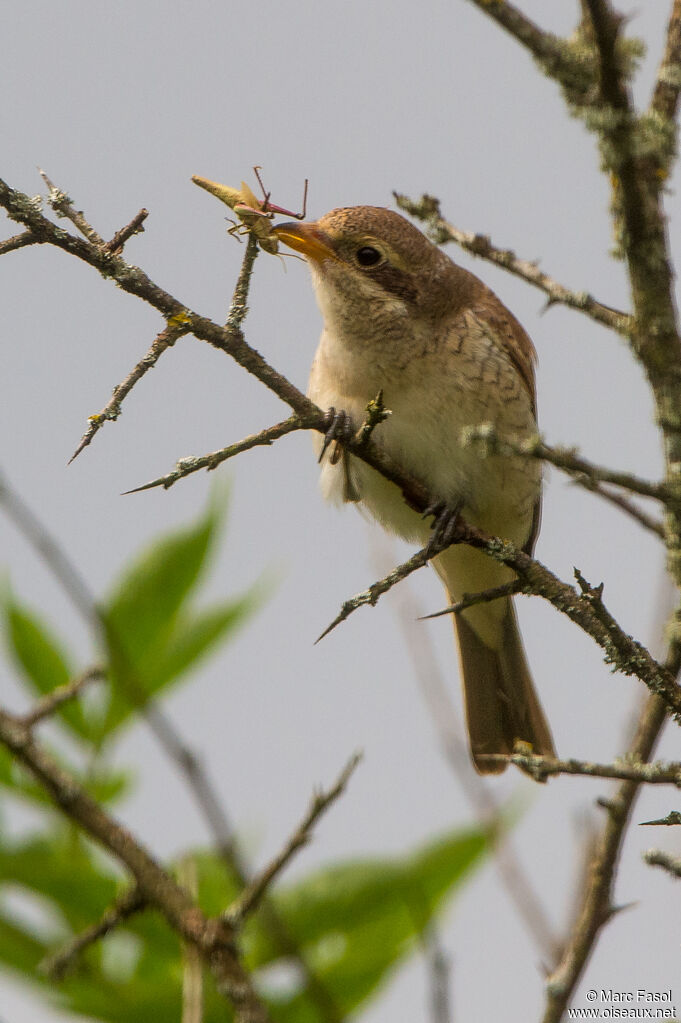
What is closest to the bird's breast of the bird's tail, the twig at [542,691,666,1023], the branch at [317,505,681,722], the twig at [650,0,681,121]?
the bird's tail

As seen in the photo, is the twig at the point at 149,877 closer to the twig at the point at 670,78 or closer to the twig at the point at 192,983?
the twig at the point at 192,983

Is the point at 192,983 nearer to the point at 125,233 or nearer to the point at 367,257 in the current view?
the point at 125,233

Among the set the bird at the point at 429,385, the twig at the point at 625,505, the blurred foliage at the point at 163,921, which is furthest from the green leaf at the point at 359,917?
the bird at the point at 429,385

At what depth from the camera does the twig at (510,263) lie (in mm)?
2090

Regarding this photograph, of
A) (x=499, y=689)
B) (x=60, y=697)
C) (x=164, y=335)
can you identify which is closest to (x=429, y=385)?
(x=499, y=689)

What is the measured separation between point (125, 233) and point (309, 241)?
261 centimetres

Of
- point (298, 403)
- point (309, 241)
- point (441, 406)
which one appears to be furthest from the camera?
point (309, 241)

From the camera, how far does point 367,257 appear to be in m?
Result: 5.19

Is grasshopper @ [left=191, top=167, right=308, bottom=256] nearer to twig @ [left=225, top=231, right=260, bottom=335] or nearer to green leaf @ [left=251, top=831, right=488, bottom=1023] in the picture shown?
twig @ [left=225, top=231, right=260, bottom=335]

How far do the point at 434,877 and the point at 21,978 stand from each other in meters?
0.92

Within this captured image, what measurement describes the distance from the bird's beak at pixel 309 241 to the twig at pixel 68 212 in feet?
7.62

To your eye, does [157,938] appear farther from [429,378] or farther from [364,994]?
[429,378]

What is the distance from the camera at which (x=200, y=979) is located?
1964 mm

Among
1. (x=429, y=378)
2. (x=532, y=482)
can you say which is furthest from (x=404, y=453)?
(x=532, y=482)
